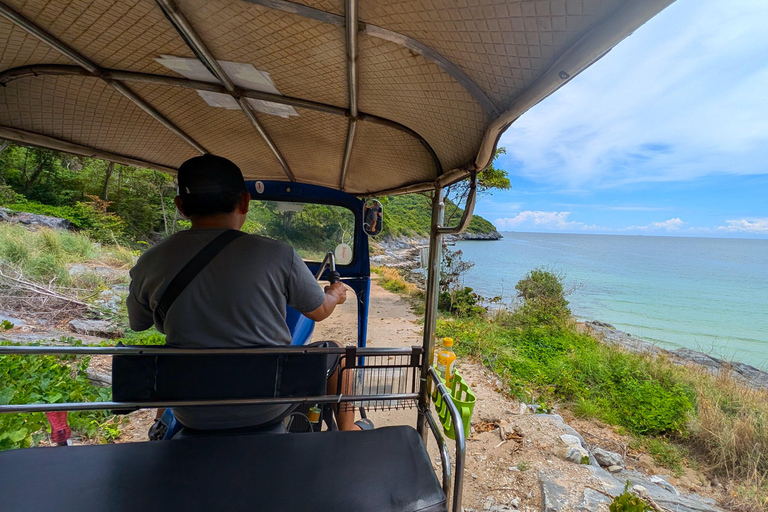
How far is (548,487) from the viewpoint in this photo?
9.07 feet

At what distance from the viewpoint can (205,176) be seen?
1.34 m

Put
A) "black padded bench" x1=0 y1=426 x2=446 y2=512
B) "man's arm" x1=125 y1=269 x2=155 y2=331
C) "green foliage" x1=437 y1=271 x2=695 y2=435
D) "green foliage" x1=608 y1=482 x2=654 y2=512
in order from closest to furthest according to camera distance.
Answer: "black padded bench" x1=0 y1=426 x2=446 y2=512 < "man's arm" x1=125 y1=269 x2=155 y2=331 < "green foliage" x1=608 y1=482 x2=654 y2=512 < "green foliage" x1=437 y1=271 x2=695 y2=435

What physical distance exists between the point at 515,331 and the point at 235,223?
24.6 ft

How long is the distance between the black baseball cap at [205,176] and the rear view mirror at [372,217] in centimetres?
181

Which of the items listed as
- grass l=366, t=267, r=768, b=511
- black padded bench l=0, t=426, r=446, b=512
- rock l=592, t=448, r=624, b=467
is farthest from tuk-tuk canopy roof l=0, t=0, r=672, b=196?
grass l=366, t=267, r=768, b=511

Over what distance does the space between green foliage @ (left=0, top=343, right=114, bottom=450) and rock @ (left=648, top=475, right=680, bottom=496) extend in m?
5.07

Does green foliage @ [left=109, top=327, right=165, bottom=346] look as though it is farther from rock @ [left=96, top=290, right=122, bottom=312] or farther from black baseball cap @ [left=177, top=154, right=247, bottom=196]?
black baseball cap @ [left=177, top=154, right=247, bottom=196]

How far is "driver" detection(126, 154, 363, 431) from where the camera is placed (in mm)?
1313

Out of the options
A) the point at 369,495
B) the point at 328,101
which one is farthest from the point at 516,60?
the point at 369,495

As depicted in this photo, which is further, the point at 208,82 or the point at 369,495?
the point at 208,82

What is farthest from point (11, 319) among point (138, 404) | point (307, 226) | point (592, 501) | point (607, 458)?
point (607, 458)

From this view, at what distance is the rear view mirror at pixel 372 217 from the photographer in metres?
3.10

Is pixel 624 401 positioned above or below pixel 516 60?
below

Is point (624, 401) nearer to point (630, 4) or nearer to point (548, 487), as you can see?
point (548, 487)
